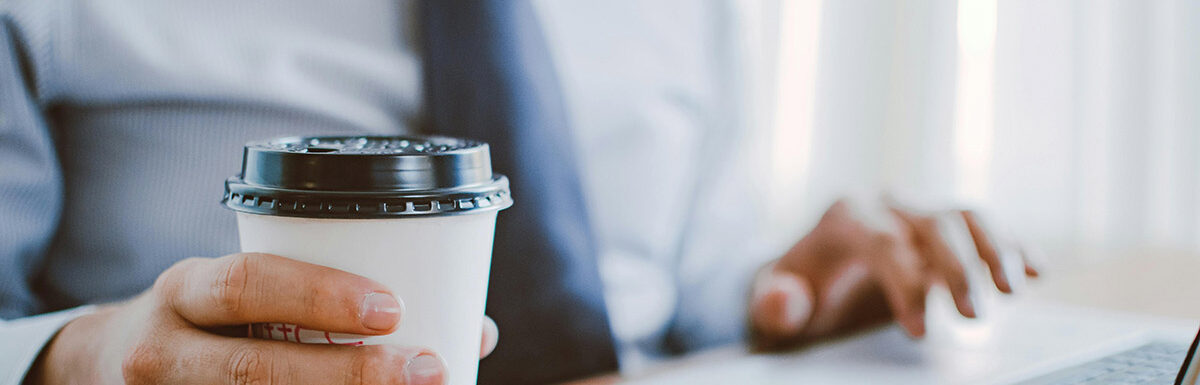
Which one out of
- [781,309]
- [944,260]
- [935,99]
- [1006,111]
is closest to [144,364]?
[781,309]

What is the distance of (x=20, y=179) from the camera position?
566mm

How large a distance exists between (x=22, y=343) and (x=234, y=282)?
221 mm

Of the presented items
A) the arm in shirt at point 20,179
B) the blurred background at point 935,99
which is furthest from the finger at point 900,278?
the arm in shirt at point 20,179

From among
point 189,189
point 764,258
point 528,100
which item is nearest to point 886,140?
point 764,258

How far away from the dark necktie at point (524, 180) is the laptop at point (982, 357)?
13cm

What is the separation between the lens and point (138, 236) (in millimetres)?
630

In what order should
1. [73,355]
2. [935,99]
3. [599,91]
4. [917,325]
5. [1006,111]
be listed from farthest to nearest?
[935,99] < [1006,111] < [599,91] < [917,325] < [73,355]

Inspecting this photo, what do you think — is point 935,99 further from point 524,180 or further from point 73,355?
point 73,355

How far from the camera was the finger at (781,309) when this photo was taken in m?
0.69

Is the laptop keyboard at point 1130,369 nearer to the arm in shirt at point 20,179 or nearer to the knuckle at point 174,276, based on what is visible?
the knuckle at point 174,276

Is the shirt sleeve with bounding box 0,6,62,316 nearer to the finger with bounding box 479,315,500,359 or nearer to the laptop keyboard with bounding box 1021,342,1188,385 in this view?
the finger with bounding box 479,315,500,359

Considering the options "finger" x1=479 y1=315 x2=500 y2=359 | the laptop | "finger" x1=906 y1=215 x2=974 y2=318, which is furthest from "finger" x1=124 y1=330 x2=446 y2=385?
"finger" x1=906 y1=215 x2=974 y2=318

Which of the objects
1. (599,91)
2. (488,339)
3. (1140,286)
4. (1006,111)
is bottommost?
(1140,286)

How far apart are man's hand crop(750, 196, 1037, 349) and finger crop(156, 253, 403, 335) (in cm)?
44
